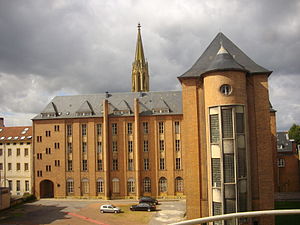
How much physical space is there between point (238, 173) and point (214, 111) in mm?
5781

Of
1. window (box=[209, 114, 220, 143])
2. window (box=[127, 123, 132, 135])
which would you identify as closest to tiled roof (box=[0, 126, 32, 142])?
window (box=[127, 123, 132, 135])

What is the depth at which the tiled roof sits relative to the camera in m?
56.4

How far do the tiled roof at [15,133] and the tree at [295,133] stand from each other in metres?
63.5

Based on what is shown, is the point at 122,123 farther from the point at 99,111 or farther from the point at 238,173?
the point at 238,173

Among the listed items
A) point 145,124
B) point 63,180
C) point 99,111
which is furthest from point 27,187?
point 145,124

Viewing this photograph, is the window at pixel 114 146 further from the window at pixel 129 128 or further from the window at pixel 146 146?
the window at pixel 146 146

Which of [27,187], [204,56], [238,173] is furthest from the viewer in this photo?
[27,187]

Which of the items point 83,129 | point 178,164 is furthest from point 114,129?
point 178,164

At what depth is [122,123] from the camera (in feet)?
167

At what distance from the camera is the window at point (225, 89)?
83.8 feet

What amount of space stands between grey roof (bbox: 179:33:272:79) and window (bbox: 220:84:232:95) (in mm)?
1620

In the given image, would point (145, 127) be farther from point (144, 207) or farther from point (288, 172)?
point (288, 172)

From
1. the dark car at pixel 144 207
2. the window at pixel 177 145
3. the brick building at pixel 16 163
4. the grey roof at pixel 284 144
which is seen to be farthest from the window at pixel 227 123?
the brick building at pixel 16 163

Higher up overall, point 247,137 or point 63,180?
point 247,137
